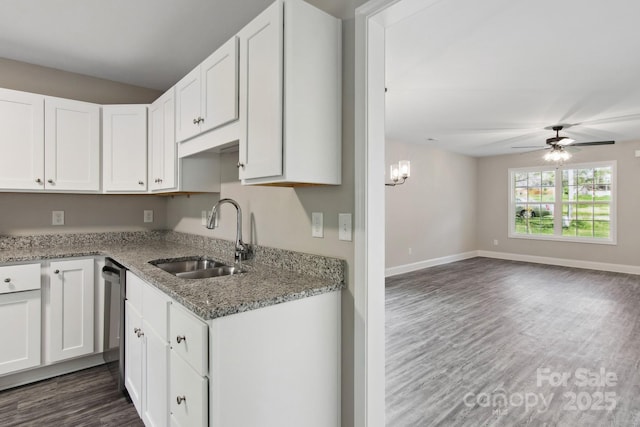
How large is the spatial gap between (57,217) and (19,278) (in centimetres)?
87

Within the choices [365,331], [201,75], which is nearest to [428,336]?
[365,331]

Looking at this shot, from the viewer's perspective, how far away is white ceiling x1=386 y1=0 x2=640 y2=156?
2.19 m

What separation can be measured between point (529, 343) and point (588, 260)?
5.11 meters

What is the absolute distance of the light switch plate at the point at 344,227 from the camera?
156 centimetres

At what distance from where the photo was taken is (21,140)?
2.57 m

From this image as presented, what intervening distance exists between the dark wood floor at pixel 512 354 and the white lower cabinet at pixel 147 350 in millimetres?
1280

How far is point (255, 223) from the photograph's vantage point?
221 cm

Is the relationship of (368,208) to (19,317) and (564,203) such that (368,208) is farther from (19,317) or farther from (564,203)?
(564,203)

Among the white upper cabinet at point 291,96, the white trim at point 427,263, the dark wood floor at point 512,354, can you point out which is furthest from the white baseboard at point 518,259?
the white upper cabinet at point 291,96

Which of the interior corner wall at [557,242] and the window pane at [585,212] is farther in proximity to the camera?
the window pane at [585,212]

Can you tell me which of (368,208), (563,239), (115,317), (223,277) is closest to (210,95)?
(223,277)

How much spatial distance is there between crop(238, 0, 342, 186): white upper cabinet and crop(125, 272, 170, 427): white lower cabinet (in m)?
0.80

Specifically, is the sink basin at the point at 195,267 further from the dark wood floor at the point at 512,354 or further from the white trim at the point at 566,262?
the white trim at the point at 566,262

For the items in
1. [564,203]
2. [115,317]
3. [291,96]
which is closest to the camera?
[291,96]
